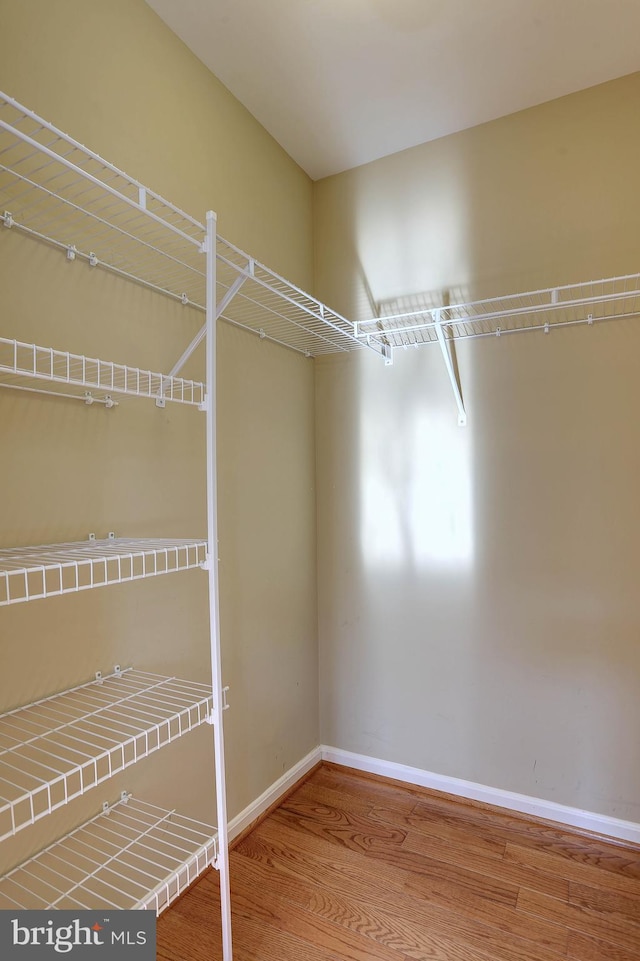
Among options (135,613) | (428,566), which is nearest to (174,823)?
(135,613)

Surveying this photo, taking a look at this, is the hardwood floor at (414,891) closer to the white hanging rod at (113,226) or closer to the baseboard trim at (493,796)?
the baseboard trim at (493,796)

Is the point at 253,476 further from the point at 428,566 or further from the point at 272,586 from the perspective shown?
the point at 428,566

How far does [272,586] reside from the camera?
2.01 m

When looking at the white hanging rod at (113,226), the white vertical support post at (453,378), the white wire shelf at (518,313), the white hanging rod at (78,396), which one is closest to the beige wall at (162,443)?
the white hanging rod at (78,396)

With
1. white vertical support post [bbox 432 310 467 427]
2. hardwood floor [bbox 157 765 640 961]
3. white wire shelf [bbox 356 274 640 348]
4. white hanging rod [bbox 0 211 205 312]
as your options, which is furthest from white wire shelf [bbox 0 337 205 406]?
hardwood floor [bbox 157 765 640 961]

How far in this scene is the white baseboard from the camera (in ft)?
5.88

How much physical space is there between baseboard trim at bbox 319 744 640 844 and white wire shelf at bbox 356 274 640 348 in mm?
1759

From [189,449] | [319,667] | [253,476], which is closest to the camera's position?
[189,449]

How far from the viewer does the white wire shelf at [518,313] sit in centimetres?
169

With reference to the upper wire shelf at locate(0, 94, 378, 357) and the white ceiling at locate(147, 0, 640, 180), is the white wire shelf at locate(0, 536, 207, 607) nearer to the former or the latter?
the upper wire shelf at locate(0, 94, 378, 357)

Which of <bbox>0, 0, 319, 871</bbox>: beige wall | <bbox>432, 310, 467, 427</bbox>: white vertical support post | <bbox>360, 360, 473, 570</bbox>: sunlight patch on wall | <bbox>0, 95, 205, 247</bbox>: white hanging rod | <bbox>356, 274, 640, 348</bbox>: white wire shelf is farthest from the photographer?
<bbox>360, 360, 473, 570</bbox>: sunlight patch on wall

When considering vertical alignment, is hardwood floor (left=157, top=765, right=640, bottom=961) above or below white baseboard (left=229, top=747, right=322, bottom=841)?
below

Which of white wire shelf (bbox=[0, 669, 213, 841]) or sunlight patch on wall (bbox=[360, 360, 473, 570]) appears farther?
sunlight patch on wall (bbox=[360, 360, 473, 570])

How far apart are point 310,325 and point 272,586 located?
1058 mm
